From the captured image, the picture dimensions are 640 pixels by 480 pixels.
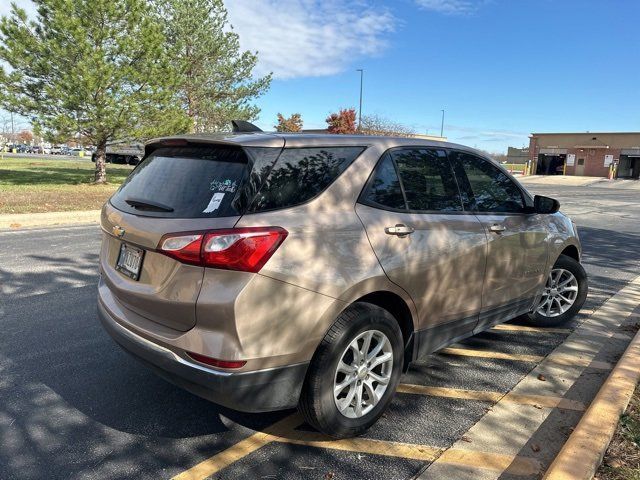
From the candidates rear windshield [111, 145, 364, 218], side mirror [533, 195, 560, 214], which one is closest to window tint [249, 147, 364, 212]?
rear windshield [111, 145, 364, 218]

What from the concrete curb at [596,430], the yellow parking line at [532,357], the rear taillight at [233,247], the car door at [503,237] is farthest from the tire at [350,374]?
the yellow parking line at [532,357]

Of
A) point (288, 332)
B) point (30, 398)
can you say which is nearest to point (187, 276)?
point (288, 332)

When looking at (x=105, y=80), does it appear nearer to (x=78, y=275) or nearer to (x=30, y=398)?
(x=78, y=275)

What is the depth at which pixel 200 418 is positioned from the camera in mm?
3098

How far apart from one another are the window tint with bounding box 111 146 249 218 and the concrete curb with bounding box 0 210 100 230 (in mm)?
9190

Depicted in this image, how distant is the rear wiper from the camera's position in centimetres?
271

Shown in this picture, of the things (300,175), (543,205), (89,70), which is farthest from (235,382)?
(89,70)

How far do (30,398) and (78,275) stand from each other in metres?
3.36

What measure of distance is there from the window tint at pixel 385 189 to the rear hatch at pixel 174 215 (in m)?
0.64

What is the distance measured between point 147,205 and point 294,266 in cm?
101

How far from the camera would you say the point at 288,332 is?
97.0 inches

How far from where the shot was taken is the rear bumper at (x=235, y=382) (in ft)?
7.87

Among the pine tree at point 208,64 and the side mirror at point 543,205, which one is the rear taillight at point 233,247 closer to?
the side mirror at point 543,205

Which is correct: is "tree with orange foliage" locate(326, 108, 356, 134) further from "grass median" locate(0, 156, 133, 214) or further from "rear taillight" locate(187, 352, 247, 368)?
"rear taillight" locate(187, 352, 247, 368)
